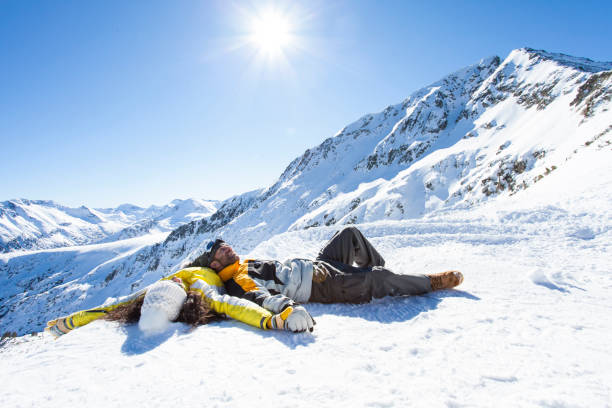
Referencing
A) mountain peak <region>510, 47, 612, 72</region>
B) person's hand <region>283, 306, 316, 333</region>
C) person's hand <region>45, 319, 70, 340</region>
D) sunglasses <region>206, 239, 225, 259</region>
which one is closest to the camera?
person's hand <region>283, 306, 316, 333</region>

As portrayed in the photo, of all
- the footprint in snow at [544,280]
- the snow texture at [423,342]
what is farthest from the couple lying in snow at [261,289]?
the footprint in snow at [544,280]

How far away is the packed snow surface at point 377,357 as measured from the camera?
6.83 ft

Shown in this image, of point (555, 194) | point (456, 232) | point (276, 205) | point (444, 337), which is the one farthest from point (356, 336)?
point (276, 205)

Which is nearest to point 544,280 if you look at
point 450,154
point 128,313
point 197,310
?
point 197,310

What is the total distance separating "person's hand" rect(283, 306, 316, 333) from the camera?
3.24 metres

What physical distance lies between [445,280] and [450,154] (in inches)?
1698

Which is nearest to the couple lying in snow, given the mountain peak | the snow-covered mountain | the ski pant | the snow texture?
the ski pant

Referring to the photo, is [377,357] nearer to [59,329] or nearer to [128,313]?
[128,313]

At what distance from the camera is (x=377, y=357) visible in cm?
266

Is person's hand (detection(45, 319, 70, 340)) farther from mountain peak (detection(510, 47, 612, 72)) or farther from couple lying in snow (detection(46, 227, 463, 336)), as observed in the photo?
mountain peak (detection(510, 47, 612, 72))

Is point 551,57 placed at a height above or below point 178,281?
above

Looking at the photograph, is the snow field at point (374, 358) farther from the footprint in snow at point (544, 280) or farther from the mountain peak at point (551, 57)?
the mountain peak at point (551, 57)

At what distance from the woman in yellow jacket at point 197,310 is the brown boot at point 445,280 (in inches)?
104

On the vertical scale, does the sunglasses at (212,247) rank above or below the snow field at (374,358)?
above
